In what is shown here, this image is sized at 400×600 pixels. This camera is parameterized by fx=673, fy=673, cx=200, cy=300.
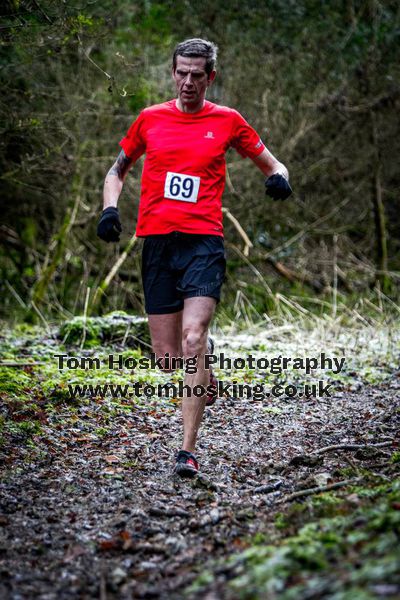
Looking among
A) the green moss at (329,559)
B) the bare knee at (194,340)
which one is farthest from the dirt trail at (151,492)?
the bare knee at (194,340)

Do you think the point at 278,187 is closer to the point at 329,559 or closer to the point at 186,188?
the point at 186,188

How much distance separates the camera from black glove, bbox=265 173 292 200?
4055mm

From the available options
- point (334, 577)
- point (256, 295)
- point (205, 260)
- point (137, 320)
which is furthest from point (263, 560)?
point (256, 295)

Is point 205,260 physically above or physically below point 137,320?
above

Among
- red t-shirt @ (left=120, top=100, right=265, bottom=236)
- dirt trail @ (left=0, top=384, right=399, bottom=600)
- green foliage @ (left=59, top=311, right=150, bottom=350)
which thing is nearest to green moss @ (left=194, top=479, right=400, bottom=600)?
dirt trail @ (left=0, top=384, right=399, bottom=600)

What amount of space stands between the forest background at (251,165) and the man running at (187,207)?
4.84m

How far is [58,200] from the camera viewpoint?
9.88 meters

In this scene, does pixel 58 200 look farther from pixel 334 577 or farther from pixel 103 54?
pixel 334 577

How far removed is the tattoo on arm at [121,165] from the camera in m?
4.29

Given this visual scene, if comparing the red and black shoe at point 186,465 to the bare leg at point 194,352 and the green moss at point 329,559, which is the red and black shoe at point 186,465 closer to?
the bare leg at point 194,352

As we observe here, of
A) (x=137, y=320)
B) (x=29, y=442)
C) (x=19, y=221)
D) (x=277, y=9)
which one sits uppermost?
(x=277, y=9)

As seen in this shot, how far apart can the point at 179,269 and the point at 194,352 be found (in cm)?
54

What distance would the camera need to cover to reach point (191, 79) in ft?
13.0

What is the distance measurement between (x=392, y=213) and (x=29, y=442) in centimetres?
982
